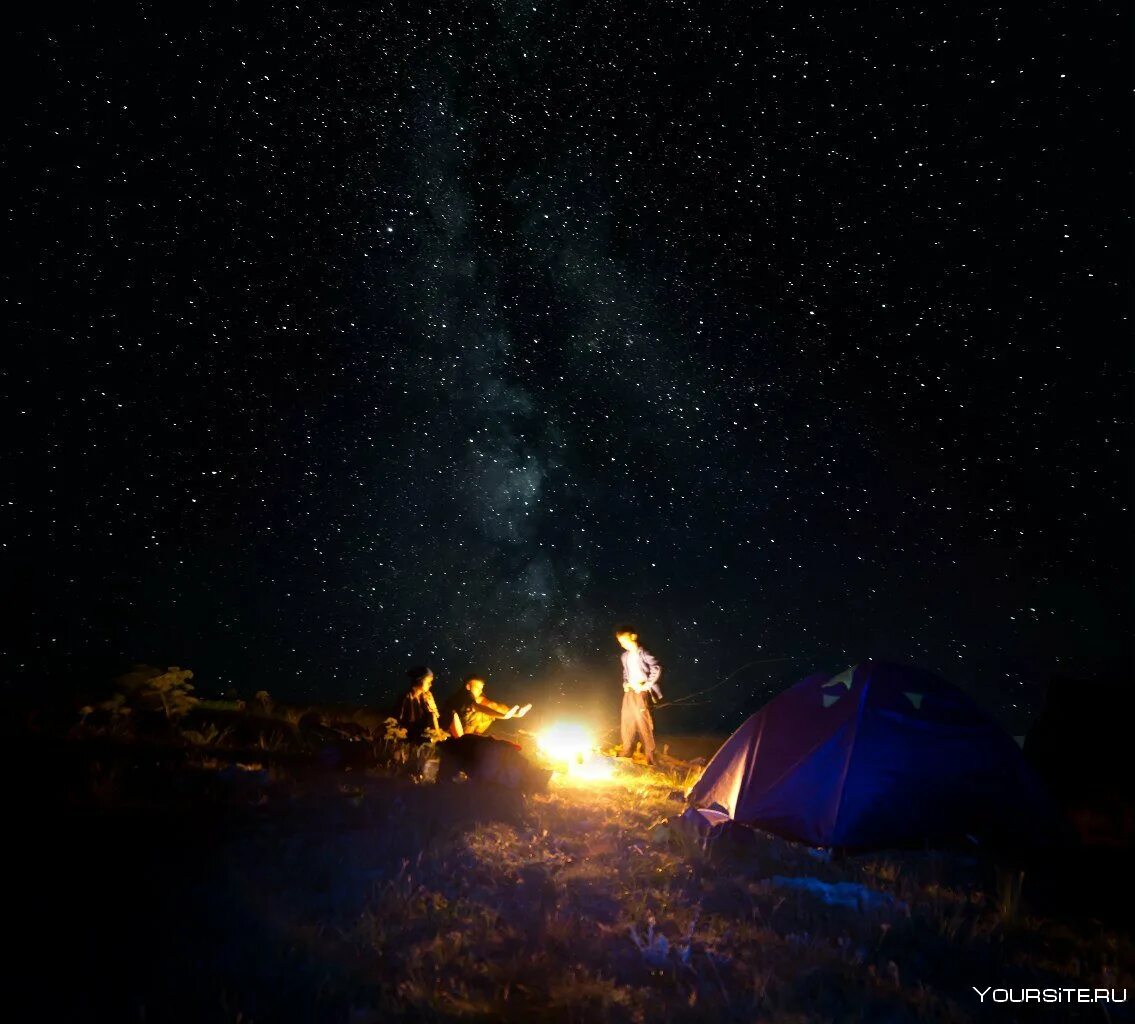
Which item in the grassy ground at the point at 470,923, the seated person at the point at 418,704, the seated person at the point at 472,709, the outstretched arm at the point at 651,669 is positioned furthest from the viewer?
the outstretched arm at the point at 651,669

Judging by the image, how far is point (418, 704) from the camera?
1004 centimetres

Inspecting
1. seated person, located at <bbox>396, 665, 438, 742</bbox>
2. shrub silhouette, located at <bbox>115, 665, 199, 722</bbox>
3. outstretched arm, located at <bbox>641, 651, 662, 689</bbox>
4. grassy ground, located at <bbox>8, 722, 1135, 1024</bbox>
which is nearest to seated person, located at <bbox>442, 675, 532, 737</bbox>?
seated person, located at <bbox>396, 665, 438, 742</bbox>

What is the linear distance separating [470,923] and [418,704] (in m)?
6.04

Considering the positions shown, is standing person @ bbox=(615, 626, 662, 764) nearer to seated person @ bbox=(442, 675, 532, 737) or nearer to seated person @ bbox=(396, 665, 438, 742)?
seated person @ bbox=(442, 675, 532, 737)

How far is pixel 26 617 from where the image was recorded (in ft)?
66.2

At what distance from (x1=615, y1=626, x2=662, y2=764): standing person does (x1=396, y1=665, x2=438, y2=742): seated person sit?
10.3 feet

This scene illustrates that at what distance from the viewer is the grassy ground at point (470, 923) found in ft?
11.2

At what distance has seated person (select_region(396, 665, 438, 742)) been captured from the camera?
9961 mm

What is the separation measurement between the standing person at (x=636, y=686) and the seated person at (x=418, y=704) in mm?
3126

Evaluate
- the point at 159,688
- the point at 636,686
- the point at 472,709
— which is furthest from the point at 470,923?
the point at 159,688

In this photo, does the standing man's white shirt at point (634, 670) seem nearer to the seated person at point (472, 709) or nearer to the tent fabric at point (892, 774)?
the seated person at point (472, 709)

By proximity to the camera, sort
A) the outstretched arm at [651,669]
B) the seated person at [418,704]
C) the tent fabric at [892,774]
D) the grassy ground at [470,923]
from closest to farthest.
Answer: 1. the grassy ground at [470,923]
2. the tent fabric at [892,774]
3. the seated person at [418,704]
4. the outstretched arm at [651,669]

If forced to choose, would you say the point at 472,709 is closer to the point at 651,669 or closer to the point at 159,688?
the point at 651,669

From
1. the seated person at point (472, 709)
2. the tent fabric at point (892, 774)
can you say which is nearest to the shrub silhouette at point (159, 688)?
the seated person at point (472, 709)
